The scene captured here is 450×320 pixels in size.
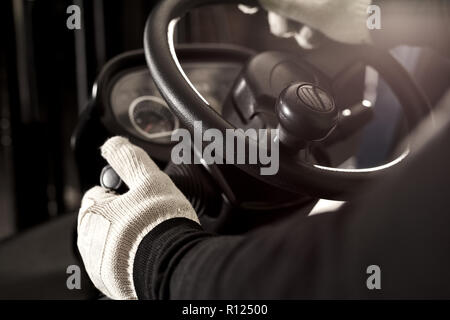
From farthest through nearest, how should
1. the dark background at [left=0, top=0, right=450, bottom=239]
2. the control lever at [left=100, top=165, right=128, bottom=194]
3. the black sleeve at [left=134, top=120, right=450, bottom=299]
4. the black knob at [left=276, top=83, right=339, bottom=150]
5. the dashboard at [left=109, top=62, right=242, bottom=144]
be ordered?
the dark background at [left=0, top=0, right=450, bottom=239]
the dashboard at [left=109, top=62, right=242, bottom=144]
the control lever at [left=100, top=165, right=128, bottom=194]
the black knob at [left=276, top=83, right=339, bottom=150]
the black sleeve at [left=134, top=120, right=450, bottom=299]

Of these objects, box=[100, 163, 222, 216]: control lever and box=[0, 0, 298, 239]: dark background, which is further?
box=[0, 0, 298, 239]: dark background

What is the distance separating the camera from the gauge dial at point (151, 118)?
909 millimetres

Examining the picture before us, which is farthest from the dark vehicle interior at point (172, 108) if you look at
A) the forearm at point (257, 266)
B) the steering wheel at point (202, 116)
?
the forearm at point (257, 266)

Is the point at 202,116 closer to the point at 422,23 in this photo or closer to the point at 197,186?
the point at 197,186

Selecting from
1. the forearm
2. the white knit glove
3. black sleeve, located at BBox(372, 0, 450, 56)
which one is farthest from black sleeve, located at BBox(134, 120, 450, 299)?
black sleeve, located at BBox(372, 0, 450, 56)

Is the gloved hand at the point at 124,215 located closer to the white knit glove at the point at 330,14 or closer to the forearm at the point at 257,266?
the forearm at the point at 257,266

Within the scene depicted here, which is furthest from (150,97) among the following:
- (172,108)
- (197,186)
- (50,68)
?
(50,68)

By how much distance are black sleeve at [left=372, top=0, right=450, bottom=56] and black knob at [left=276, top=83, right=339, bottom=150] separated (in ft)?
1.62

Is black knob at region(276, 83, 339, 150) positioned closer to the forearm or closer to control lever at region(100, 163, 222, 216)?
the forearm

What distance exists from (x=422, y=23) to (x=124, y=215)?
0.74 meters

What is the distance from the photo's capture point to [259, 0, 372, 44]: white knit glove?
0.73 m

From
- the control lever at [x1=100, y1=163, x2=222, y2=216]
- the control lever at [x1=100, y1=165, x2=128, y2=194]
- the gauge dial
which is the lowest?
the control lever at [x1=100, y1=163, x2=222, y2=216]

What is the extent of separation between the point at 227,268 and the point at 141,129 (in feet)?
1.70
